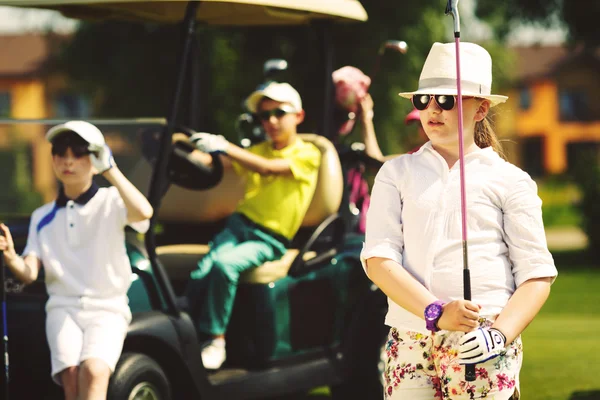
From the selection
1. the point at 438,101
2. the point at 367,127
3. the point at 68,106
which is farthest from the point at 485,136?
the point at 68,106

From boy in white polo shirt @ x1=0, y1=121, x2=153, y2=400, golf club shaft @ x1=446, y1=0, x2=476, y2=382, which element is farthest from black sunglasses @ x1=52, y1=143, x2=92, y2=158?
golf club shaft @ x1=446, y1=0, x2=476, y2=382

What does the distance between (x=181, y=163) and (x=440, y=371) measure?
2195 millimetres

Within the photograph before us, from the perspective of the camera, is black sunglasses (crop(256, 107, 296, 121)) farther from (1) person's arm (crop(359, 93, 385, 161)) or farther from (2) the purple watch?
(2) the purple watch

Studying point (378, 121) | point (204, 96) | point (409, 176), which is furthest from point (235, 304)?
point (378, 121)

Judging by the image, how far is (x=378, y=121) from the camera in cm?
2003

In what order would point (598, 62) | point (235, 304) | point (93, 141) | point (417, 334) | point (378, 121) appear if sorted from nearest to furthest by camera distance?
1. point (417, 334)
2. point (93, 141)
3. point (235, 304)
4. point (378, 121)
5. point (598, 62)

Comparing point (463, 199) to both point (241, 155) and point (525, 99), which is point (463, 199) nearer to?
point (241, 155)

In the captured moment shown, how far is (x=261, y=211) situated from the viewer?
572 centimetres

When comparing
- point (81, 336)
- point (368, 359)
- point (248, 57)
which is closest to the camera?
point (81, 336)

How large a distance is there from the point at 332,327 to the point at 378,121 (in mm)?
14507

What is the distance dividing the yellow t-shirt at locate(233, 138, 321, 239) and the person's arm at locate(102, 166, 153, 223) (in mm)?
1202

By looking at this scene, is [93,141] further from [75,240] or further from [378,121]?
[378,121]

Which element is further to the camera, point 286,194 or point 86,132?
point 286,194

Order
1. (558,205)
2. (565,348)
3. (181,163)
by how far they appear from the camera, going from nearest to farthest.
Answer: (181,163) → (565,348) → (558,205)
